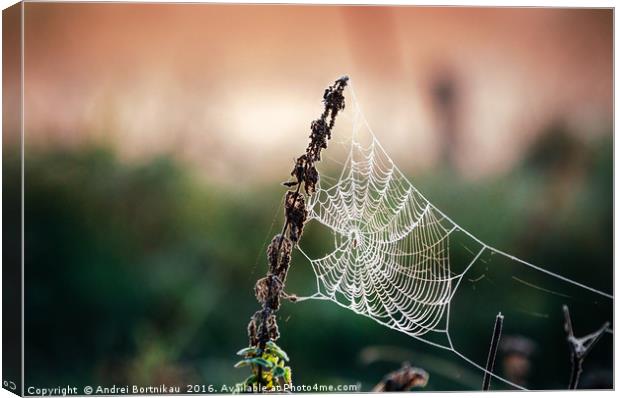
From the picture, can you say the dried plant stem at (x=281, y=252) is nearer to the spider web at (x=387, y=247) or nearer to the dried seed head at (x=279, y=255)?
the dried seed head at (x=279, y=255)

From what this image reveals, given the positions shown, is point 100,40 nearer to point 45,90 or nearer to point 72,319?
point 45,90

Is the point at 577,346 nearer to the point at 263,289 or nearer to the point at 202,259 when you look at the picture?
the point at 263,289

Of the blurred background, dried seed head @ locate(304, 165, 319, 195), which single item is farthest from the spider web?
dried seed head @ locate(304, 165, 319, 195)

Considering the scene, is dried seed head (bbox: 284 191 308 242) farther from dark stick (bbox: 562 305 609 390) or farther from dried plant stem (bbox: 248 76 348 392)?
dark stick (bbox: 562 305 609 390)

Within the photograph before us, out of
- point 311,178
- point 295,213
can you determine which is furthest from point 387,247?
point 295,213

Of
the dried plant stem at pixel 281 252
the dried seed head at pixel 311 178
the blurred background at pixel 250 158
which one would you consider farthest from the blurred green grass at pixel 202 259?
the dried plant stem at pixel 281 252

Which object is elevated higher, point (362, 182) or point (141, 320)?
point (362, 182)

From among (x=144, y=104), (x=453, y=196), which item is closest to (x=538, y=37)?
(x=453, y=196)
